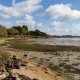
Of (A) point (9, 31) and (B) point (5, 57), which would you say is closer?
(B) point (5, 57)

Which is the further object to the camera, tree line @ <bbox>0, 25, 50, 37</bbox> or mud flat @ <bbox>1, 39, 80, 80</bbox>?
tree line @ <bbox>0, 25, 50, 37</bbox>

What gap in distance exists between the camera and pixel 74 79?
866 centimetres

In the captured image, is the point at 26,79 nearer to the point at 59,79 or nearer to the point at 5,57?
the point at 59,79

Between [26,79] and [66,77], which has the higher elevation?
[26,79]

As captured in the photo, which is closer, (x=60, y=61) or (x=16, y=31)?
(x=60, y=61)

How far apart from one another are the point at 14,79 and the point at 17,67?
3.79m

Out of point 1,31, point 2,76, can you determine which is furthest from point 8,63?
point 1,31

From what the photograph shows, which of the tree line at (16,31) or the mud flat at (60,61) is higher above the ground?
the tree line at (16,31)

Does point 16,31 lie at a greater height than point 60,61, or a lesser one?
greater

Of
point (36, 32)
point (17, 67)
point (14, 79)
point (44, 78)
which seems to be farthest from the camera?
point (36, 32)

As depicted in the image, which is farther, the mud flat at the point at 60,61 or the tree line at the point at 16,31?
the tree line at the point at 16,31

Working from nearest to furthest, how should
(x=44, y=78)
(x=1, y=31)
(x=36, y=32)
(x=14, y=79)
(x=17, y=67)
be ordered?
1. (x=14, y=79)
2. (x=44, y=78)
3. (x=17, y=67)
4. (x=1, y=31)
5. (x=36, y=32)

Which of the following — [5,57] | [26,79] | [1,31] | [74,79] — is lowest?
[74,79]

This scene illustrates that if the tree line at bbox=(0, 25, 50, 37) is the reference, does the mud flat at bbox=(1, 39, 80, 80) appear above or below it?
below
